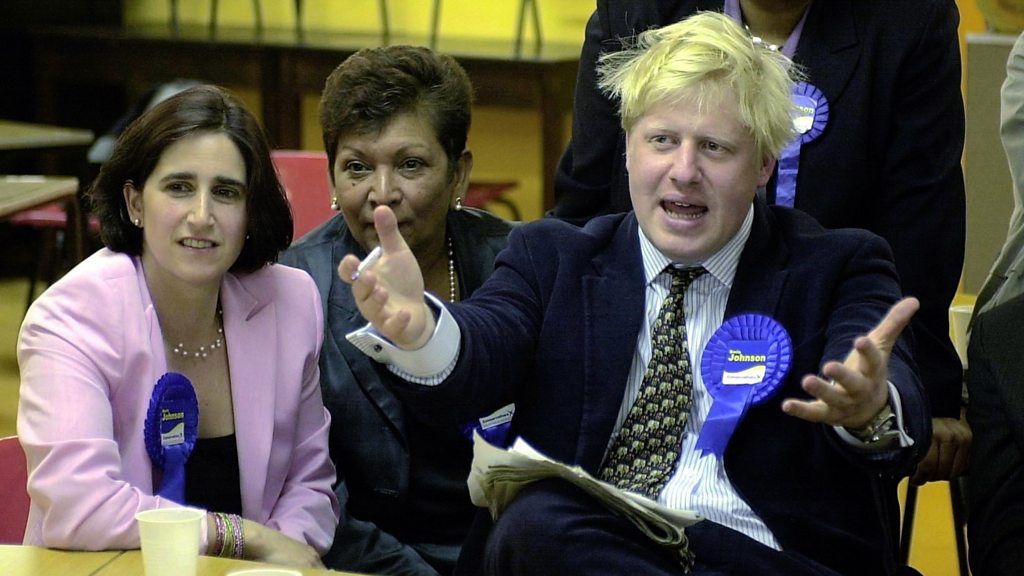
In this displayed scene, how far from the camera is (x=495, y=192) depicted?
6.49 metres

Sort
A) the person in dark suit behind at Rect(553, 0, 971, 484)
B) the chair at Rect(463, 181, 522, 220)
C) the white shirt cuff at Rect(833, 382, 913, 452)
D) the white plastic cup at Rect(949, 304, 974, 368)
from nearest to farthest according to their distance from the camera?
the white shirt cuff at Rect(833, 382, 913, 452) → the person in dark suit behind at Rect(553, 0, 971, 484) → the white plastic cup at Rect(949, 304, 974, 368) → the chair at Rect(463, 181, 522, 220)

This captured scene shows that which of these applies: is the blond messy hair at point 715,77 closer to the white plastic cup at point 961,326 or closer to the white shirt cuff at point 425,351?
the white shirt cuff at point 425,351

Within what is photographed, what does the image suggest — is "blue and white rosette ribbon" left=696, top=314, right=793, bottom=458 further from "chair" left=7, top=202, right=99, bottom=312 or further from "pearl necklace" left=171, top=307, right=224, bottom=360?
"chair" left=7, top=202, right=99, bottom=312

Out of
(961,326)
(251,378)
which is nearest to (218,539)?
(251,378)

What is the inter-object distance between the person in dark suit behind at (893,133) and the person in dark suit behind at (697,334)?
16.3 inches

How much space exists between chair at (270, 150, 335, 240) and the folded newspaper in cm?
213

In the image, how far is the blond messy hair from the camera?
2.22 metres

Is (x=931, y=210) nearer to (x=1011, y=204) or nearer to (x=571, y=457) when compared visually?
(x=571, y=457)

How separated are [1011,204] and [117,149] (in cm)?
433

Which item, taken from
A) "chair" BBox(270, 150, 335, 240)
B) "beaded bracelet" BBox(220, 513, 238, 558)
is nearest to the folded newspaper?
"beaded bracelet" BBox(220, 513, 238, 558)

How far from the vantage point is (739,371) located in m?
2.17

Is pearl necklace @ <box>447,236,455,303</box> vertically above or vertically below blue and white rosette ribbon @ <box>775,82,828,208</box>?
below

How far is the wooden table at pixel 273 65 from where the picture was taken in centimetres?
707

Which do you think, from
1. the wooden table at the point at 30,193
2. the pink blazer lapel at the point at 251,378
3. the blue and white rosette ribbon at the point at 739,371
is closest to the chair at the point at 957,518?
the blue and white rosette ribbon at the point at 739,371
